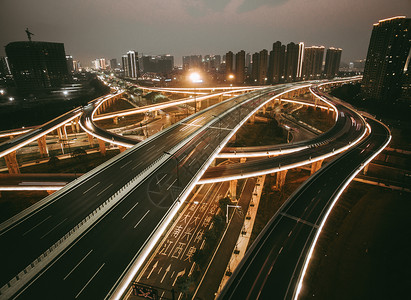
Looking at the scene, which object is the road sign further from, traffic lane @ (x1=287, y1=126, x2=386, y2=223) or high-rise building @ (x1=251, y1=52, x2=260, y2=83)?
high-rise building @ (x1=251, y1=52, x2=260, y2=83)

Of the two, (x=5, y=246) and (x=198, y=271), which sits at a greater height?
(x=5, y=246)

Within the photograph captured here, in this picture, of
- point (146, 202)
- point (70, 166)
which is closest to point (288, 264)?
point (146, 202)

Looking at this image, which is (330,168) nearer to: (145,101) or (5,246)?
(5,246)

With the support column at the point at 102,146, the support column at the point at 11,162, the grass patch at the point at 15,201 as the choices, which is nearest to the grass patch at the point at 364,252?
the grass patch at the point at 15,201

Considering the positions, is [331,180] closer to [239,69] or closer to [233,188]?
[233,188]

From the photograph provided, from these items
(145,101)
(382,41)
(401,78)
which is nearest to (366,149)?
(401,78)
